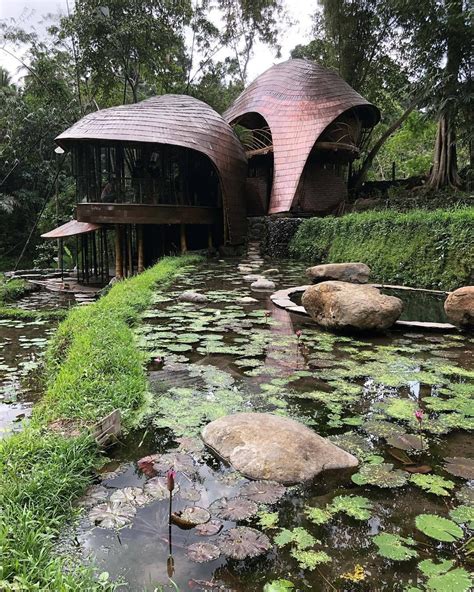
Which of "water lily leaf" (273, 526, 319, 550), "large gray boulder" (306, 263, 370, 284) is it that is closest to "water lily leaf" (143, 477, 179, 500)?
"water lily leaf" (273, 526, 319, 550)

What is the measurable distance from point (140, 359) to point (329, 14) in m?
20.6

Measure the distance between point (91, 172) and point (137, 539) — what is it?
39.8 ft

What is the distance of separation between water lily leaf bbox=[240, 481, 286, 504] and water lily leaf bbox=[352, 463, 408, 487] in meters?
0.36

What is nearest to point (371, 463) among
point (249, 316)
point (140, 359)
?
point (140, 359)

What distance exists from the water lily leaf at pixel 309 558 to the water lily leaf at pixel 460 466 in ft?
2.88

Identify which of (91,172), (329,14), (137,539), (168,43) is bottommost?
(137,539)

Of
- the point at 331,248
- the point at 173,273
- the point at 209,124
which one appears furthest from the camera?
the point at 209,124

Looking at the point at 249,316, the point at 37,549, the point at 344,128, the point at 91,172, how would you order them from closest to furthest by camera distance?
the point at 37,549 < the point at 249,316 < the point at 91,172 < the point at 344,128

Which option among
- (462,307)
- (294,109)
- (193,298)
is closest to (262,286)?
(193,298)

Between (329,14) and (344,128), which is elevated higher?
(329,14)

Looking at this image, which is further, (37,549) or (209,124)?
(209,124)

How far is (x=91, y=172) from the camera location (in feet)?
41.5

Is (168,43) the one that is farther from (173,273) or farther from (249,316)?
(249,316)

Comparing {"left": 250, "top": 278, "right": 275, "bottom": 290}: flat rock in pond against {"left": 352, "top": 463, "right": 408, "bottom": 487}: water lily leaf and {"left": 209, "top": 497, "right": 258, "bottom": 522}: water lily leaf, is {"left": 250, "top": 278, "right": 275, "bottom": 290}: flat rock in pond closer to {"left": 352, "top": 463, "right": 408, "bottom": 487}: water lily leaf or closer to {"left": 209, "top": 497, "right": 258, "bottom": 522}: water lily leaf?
{"left": 352, "top": 463, "right": 408, "bottom": 487}: water lily leaf
